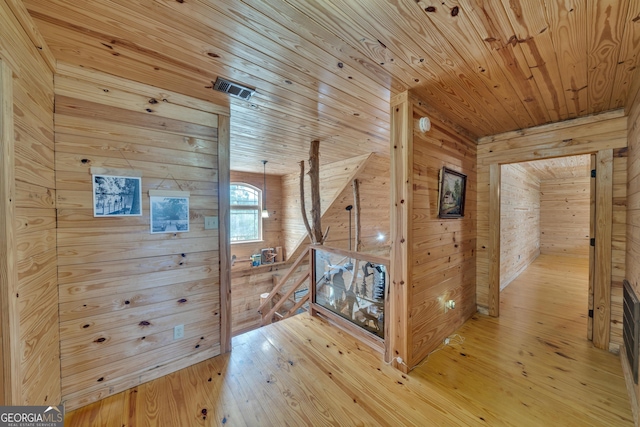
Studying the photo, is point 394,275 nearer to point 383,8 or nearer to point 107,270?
point 383,8

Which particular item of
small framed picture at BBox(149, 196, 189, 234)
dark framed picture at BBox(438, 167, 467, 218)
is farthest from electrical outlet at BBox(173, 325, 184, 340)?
dark framed picture at BBox(438, 167, 467, 218)

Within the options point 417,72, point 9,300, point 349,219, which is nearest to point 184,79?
point 9,300

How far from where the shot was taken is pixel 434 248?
2131mm

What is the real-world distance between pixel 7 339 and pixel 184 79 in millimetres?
1693

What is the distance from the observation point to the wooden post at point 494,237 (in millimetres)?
2762

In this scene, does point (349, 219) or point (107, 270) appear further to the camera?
point (349, 219)

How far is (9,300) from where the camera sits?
97 cm

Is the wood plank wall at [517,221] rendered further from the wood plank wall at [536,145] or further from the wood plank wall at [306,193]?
the wood plank wall at [306,193]

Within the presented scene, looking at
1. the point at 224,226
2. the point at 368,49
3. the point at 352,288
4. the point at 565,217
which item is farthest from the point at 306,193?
the point at 565,217

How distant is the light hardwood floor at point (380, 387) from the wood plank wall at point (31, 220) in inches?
22.4

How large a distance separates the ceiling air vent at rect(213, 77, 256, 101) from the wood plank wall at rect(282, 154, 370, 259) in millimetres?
A: 2451

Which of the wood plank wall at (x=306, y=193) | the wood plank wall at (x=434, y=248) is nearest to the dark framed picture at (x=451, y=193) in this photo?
the wood plank wall at (x=434, y=248)

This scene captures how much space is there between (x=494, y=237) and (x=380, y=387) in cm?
225

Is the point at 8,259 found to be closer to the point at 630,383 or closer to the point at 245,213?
the point at 630,383
